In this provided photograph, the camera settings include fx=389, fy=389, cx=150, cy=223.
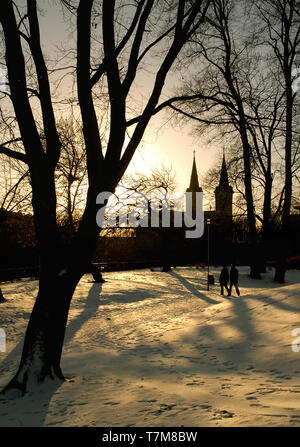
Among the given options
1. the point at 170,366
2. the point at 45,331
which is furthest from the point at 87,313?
the point at 45,331

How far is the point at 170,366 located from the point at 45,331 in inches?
112

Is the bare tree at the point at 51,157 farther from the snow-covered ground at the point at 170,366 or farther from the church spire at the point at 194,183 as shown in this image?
the church spire at the point at 194,183

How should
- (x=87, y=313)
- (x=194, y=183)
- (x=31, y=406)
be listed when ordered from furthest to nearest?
(x=194, y=183) < (x=87, y=313) < (x=31, y=406)

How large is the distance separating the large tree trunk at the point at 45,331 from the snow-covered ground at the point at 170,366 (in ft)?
1.01

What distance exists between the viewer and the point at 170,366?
7781mm

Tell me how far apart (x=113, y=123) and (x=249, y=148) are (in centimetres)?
1728

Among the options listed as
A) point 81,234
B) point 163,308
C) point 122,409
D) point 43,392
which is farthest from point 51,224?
point 163,308

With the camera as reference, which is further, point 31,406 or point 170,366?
point 170,366

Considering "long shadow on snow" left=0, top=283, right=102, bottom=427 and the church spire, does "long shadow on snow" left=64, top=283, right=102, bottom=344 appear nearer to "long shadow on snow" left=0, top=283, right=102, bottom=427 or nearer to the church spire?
"long shadow on snow" left=0, top=283, right=102, bottom=427

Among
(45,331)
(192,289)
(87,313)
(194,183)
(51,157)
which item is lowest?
(87,313)

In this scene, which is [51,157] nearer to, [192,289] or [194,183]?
[192,289]

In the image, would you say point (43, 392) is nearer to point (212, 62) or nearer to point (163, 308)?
point (163, 308)

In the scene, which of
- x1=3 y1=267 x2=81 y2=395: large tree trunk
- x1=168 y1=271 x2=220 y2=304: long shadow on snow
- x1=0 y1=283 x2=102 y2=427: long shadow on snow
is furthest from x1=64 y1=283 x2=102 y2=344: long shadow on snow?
x1=168 y1=271 x2=220 y2=304: long shadow on snow

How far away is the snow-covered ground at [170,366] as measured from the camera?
492 cm
